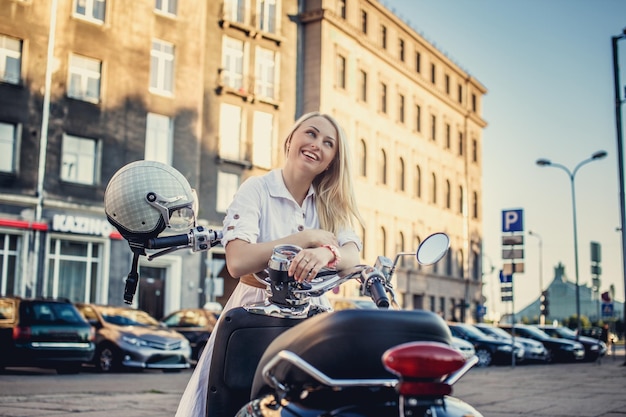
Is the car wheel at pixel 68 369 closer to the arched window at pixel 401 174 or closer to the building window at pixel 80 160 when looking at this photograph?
the building window at pixel 80 160

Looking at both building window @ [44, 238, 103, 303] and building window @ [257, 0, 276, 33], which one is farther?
building window @ [257, 0, 276, 33]

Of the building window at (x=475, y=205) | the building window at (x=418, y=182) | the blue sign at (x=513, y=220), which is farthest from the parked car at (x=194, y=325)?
the building window at (x=475, y=205)

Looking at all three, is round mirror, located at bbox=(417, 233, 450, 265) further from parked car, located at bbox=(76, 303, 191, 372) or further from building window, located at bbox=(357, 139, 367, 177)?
building window, located at bbox=(357, 139, 367, 177)

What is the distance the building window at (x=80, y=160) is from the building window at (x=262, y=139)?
30.2 feet

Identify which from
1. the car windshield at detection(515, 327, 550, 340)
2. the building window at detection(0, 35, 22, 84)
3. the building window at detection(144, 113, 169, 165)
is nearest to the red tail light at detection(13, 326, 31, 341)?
the building window at detection(0, 35, 22, 84)

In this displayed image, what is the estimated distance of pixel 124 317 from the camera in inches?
786

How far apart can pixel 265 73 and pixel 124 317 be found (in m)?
22.1

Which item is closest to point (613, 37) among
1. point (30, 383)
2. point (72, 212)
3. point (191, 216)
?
point (72, 212)

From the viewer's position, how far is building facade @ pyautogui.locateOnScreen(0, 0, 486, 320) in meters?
29.0

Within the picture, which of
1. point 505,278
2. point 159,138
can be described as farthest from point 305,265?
point 159,138

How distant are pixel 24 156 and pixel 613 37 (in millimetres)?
19974

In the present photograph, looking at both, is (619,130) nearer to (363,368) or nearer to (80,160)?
(80,160)

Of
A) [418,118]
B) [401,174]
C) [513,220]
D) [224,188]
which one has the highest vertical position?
[418,118]

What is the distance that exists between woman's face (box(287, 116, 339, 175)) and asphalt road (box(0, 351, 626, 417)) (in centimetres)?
629
